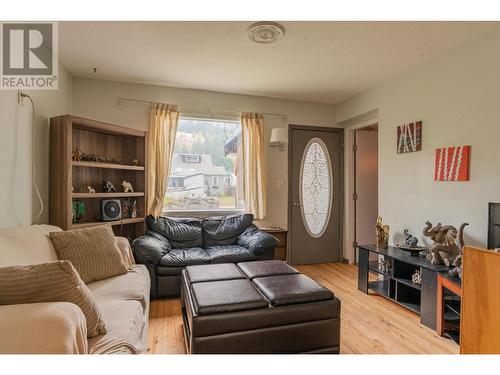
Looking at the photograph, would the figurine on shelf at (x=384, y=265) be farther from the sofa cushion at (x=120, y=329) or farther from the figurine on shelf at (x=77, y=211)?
the figurine on shelf at (x=77, y=211)

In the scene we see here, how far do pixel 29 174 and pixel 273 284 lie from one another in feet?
7.55

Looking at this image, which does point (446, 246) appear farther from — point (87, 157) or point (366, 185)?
point (87, 157)

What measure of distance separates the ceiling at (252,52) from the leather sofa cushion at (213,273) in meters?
2.01

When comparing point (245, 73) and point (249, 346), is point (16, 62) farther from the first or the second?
point (249, 346)

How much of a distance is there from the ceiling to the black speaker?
152 centimetres

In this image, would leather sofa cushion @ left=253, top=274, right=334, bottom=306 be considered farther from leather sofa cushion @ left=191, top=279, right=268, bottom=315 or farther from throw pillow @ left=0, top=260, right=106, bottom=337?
throw pillow @ left=0, top=260, right=106, bottom=337

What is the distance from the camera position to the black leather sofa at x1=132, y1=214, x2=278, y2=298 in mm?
2963

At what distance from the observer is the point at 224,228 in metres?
3.73

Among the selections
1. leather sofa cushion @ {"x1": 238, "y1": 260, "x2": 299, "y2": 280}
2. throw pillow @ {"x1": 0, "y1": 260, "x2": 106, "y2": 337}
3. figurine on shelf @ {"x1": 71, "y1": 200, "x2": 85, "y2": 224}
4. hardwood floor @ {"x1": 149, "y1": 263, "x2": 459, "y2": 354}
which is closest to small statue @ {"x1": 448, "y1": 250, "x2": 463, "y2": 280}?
hardwood floor @ {"x1": 149, "y1": 263, "x2": 459, "y2": 354}

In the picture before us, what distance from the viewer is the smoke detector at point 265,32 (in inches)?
91.0

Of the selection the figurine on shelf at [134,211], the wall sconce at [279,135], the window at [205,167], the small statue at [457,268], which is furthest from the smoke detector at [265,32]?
the figurine on shelf at [134,211]

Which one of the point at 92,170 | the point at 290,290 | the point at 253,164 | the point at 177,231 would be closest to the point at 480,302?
the point at 290,290

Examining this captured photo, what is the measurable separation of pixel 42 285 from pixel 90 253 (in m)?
1.03
